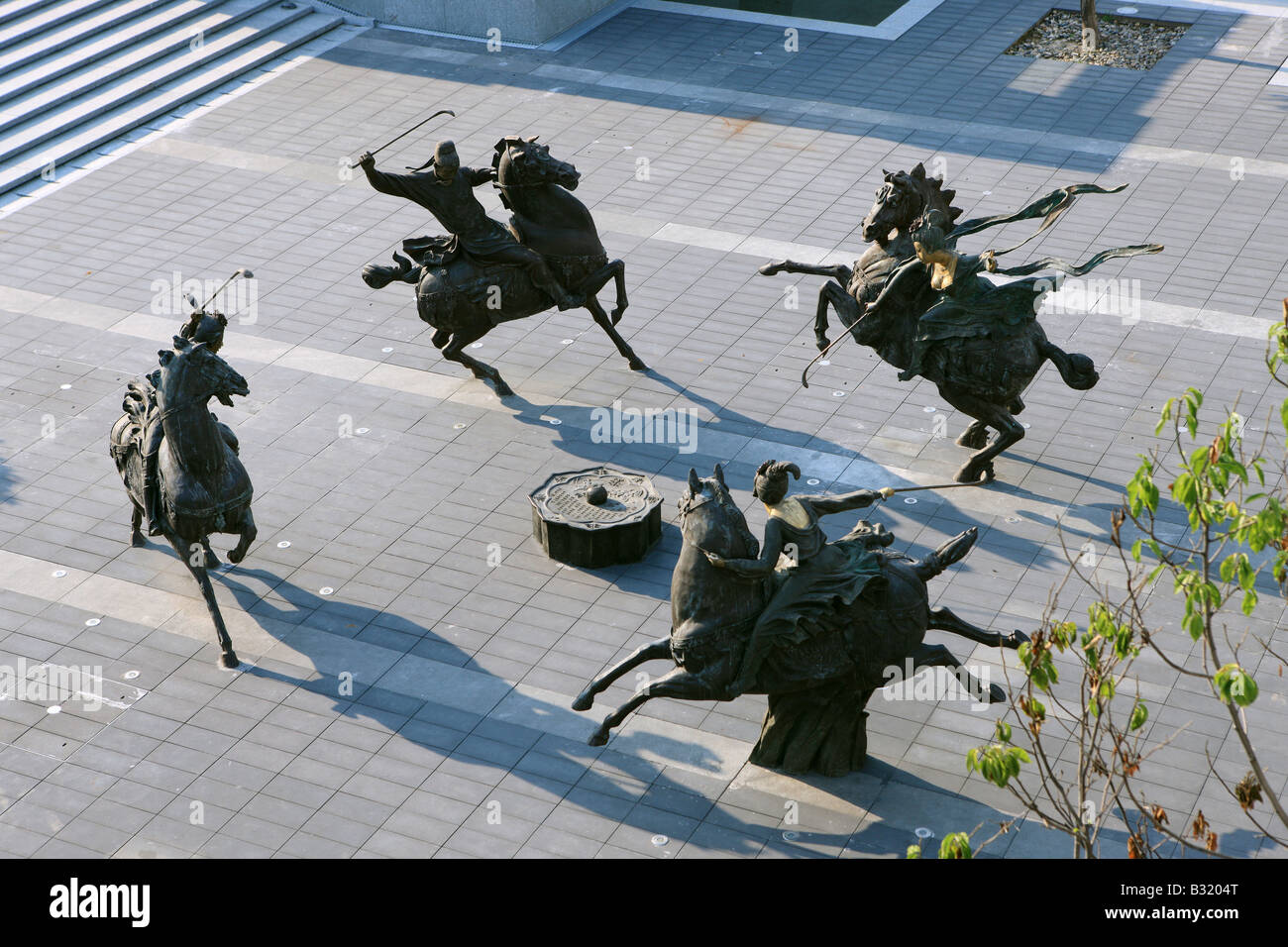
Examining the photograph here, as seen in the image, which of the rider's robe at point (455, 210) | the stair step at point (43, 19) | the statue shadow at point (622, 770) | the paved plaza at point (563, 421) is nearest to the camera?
the statue shadow at point (622, 770)

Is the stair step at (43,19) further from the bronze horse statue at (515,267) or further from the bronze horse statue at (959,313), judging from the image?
the bronze horse statue at (959,313)

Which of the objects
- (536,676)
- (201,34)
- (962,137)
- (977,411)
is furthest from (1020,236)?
(201,34)

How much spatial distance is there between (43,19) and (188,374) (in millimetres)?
13730

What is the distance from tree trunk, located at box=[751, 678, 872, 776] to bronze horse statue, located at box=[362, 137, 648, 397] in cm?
589

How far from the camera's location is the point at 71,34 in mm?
22578

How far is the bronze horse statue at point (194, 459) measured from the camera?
37.6 ft

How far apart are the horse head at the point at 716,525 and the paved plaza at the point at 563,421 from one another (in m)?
1.87

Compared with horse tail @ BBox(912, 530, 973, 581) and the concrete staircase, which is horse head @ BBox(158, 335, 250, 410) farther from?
the concrete staircase

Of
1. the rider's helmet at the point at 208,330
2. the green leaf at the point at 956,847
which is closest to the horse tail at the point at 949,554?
the green leaf at the point at 956,847

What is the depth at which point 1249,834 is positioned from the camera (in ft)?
33.6

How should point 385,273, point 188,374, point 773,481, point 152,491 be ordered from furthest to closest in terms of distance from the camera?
point 385,273 → point 152,491 → point 188,374 → point 773,481

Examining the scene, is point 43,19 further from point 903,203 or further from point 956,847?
point 956,847

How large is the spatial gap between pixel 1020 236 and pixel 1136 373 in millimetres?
3490

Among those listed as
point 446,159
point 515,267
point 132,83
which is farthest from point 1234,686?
point 132,83
